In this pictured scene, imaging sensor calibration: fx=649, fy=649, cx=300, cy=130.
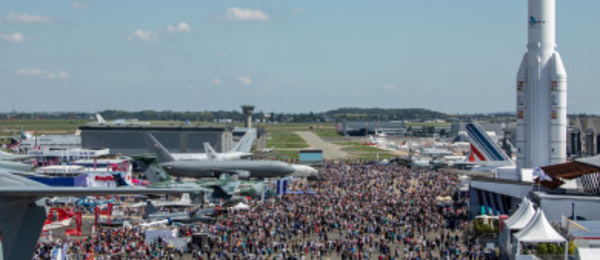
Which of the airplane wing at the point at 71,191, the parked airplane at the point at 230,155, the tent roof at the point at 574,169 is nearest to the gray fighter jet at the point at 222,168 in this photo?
the parked airplane at the point at 230,155

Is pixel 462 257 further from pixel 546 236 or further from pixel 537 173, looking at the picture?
pixel 537 173

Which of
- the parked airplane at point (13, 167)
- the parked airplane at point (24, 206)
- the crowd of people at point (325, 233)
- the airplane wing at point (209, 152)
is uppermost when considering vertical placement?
the parked airplane at point (13, 167)

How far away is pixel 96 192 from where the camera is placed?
809 centimetres

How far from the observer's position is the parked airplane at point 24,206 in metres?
8.08

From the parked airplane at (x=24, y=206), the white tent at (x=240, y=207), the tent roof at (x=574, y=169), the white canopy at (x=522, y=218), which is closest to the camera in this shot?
the parked airplane at (x=24, y=206)

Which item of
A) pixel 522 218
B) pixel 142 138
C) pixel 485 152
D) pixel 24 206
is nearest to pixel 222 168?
pixel 485 152

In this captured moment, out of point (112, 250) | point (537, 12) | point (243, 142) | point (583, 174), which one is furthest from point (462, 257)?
point (243, 142)

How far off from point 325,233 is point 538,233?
12373mm

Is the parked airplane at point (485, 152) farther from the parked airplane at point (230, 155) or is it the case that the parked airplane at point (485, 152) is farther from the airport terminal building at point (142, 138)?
the airport terminal building at point (142, 138)

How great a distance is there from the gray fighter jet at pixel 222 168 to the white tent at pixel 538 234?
38232mm

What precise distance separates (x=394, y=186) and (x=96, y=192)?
5340 cm

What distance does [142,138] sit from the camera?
312 ft

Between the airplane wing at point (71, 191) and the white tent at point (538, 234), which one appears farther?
the white tent at point (538, 234)

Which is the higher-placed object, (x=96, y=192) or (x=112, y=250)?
(x=96, y=192)
